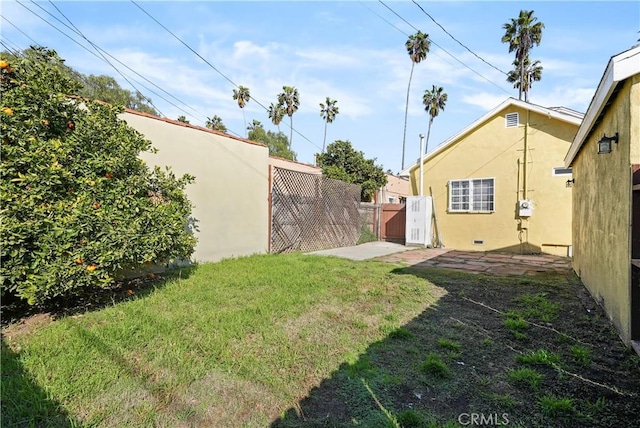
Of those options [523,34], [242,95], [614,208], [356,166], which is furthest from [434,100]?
[614,208]

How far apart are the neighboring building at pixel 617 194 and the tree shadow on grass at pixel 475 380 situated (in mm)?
403

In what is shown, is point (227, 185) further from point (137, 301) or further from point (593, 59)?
point (593, 59)

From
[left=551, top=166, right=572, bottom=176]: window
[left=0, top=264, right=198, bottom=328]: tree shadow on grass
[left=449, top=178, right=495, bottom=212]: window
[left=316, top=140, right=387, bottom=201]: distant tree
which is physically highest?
[left=316, top=140, right=387, bottom=201]: distant tree

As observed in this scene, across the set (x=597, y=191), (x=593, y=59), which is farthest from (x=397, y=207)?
(x=597, y=191)

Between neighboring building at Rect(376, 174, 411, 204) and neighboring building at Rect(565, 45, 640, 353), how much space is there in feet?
48.7

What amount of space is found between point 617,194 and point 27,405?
5331 mm

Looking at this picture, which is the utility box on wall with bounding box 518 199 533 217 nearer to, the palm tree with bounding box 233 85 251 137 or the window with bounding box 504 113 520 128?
the window with bounding box 504 113 520 128

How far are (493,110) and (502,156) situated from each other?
5.35 ft

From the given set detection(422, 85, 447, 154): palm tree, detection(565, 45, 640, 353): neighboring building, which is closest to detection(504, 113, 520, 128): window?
detection(565, 45, 640, 353): neighboring building

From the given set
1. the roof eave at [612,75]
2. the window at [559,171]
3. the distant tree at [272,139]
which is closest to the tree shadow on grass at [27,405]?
the roof eave at [612,75]

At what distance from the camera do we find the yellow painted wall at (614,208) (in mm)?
2980

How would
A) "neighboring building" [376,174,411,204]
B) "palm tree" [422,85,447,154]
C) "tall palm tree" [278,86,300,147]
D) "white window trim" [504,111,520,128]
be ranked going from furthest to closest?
"tall palm tree" [278,86,300,147], "palm tree" [422,85,447,154], "neighboring building" [376,174,411,204], "white window trim" [504,111,520,128]

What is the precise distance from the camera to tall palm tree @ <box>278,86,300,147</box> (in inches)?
1179

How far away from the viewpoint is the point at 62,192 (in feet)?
10.9
